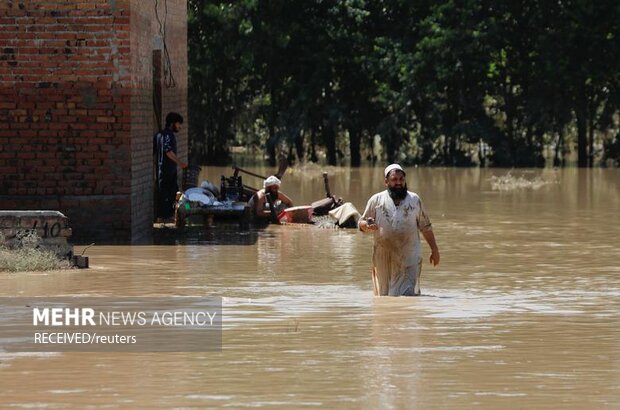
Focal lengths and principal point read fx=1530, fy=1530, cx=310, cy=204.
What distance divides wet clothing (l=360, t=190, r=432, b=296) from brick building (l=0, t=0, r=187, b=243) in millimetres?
6979

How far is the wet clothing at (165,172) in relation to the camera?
21406 mm

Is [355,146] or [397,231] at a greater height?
[355,146]

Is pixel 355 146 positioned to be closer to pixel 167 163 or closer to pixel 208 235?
pixel 167 163

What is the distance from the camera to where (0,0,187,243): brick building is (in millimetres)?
18578

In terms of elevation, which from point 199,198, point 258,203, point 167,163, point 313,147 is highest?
point 313,147

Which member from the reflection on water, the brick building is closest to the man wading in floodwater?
the reflection on water

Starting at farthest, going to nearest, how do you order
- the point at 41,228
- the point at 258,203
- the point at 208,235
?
the point at 258,203 < the point at 208,235 < the point at 41,228

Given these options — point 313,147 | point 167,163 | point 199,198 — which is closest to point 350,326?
point 199,198

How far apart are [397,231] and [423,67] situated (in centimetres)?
2989

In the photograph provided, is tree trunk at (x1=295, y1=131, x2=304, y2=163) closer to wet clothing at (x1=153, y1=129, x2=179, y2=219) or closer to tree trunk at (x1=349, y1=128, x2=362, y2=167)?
tree trunk at (x1=349, y1=128, x2=362, y2=167)

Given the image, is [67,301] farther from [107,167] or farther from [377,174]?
[377,174]

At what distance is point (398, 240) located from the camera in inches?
489

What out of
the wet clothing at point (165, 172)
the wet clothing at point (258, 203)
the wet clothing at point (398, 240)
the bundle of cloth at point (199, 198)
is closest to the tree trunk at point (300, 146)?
the wet clothing at point (258, 203)

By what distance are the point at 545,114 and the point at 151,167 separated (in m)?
23.7
